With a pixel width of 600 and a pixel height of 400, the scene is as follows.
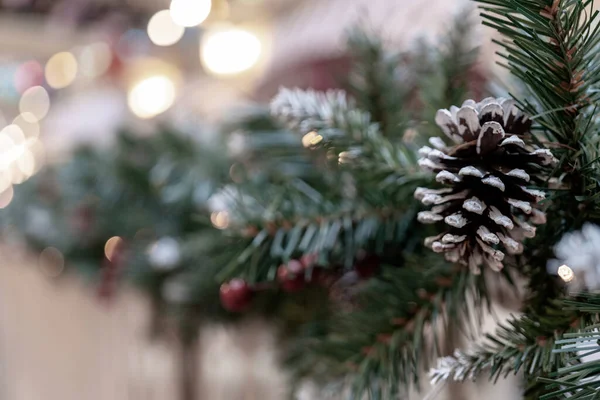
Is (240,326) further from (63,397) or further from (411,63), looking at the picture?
(63,397)

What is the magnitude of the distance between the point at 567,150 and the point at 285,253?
0.13m

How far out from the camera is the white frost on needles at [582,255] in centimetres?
22

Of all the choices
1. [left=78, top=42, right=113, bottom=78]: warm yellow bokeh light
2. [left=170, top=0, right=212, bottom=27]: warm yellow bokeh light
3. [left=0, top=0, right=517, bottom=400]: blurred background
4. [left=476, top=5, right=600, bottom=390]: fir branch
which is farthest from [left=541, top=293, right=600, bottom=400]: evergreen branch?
[left=78, top=42, right=113, bottom=78]: warm yellow bokeh light

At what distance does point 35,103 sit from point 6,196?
19 cm

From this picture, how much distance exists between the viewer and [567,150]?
201 millimetres

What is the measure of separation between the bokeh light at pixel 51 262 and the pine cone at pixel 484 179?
604 mm

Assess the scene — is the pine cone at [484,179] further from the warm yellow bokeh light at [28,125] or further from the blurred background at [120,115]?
the warm yellow bokeh light at [28,125]

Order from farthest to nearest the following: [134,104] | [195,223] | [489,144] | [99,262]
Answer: [134,104] < [99,262] < [195,223] < [489,144]

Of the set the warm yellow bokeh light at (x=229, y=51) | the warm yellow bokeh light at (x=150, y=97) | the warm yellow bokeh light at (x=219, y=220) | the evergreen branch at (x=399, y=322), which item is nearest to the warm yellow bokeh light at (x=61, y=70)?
the warm yellow bokeh light at (x=150, y=97)

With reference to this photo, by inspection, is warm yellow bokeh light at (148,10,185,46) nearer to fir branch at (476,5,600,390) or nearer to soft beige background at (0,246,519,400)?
soft beige background at (0,246,519,400)

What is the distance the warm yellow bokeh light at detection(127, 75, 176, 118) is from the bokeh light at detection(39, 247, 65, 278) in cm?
22

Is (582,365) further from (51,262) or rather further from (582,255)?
(51,262)

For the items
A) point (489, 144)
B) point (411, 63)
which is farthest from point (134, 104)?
point (489, 144)

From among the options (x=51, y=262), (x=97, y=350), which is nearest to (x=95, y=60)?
(x=51, y=262)
